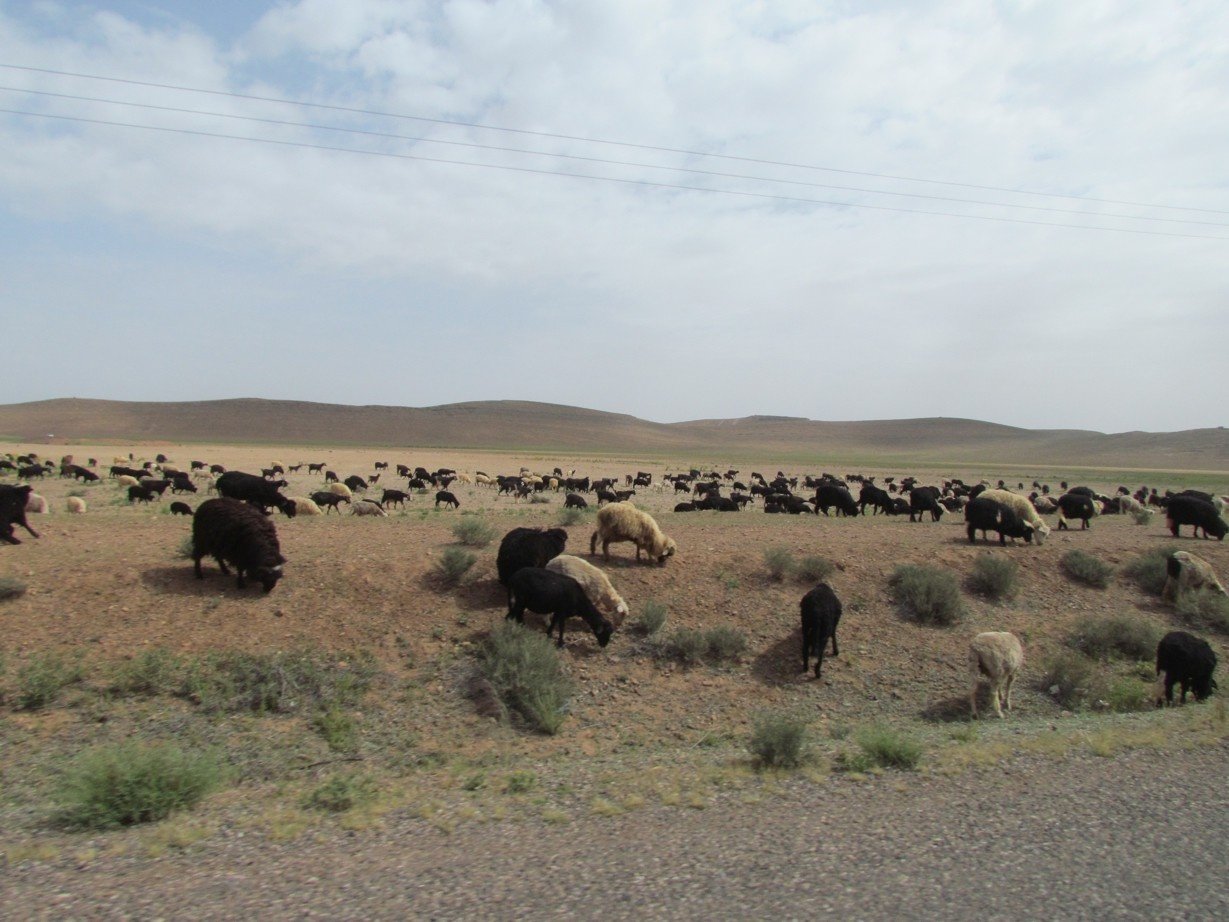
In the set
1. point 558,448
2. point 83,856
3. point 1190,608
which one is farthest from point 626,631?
point 558,448

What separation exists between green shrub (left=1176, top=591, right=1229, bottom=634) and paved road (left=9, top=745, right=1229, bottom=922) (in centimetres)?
986

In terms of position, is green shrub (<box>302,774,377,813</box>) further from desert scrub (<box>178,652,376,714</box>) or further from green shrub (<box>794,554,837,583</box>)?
green shrub (<box>794,554,837,583</box>)

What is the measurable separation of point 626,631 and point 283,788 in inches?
248

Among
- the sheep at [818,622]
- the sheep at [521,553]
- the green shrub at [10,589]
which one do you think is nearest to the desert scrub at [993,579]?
the sheep at [818,622]

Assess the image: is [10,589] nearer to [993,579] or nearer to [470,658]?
[470,658]

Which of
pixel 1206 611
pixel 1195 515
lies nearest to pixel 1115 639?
pixel 1206 611

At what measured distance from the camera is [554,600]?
12180 mm

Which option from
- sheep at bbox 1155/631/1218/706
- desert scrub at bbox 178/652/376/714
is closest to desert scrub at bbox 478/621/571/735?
desert scrub at bbox 178/652/376/714

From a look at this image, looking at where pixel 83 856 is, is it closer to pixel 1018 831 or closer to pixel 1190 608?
pixel 1018 831

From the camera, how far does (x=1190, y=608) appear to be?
1512 centimetres

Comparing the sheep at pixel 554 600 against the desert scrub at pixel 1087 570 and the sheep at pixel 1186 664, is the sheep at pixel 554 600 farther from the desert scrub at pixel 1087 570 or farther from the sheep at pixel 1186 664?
the desert scrub at pixel 1087 570

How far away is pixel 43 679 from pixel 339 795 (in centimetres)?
543

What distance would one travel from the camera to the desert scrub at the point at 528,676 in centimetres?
1045

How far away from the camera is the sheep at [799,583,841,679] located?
12336mm
